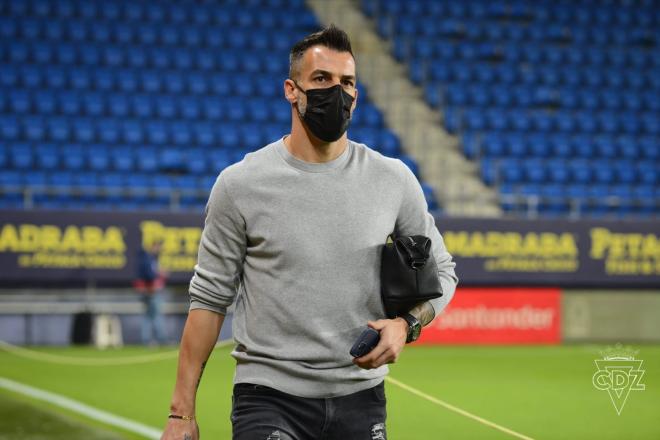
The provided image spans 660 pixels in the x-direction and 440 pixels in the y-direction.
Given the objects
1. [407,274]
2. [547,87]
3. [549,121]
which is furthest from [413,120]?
[407,274]

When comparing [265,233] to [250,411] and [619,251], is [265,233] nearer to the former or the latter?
[250,411]

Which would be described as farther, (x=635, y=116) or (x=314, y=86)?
(x=635, y=116)

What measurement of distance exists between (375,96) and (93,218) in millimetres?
8476

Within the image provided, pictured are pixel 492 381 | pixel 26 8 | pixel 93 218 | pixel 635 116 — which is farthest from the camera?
pixel 635 116

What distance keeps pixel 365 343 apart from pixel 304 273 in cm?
33

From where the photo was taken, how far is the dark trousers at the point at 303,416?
11.5 ft

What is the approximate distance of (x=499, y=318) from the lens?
19875 mm

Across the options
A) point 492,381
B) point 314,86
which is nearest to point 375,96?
point 492,381

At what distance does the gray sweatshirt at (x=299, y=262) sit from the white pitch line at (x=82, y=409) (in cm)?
477

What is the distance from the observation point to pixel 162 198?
19438 mm

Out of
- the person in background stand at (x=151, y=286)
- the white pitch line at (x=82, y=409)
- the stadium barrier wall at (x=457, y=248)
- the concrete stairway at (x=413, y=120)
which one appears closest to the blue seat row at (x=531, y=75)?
the concrete stairway at (x=413, y=120)

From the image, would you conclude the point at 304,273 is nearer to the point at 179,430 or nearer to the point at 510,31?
the point at 179,430

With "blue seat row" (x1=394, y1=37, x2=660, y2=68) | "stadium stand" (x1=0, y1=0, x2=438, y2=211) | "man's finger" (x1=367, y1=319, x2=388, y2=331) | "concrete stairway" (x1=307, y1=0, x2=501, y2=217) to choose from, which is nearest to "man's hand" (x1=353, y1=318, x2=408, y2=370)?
"man's finger" (x1=367, y1=319, x2=388, y2=331)

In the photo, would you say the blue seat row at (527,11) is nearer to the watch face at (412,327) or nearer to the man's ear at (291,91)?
the man's ear at (291,91)
